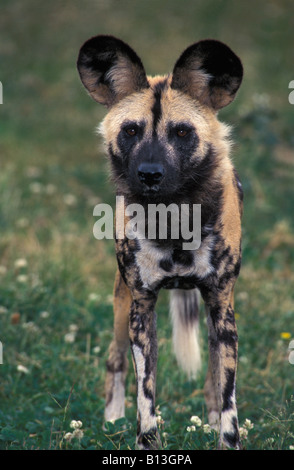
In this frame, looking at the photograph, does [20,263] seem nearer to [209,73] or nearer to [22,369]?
[22,369]

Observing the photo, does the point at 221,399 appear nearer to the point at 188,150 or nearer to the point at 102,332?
the point at 188,150

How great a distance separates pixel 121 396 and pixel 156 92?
1.48 m

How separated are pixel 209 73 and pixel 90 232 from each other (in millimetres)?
2664

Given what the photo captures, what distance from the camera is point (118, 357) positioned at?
3236 millimetres

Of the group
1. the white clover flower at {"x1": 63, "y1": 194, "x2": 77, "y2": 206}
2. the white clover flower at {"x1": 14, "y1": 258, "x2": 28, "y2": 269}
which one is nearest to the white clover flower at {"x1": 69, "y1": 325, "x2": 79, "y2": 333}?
the white clover flower at {"x1": 14, "y1": 258, "x2": 28, "y2": 269}

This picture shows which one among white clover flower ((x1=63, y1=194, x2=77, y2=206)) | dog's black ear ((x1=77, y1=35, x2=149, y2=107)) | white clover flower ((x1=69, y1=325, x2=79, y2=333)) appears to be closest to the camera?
dog's black ear ((x1=77, y1=35, x2=149, y2=107))

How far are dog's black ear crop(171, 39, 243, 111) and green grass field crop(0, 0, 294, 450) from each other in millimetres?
288

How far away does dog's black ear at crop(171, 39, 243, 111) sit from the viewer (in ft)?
8.50

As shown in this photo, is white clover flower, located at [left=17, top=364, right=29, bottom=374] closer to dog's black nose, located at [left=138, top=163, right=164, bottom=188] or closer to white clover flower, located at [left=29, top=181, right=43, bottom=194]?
dog's black nose, located at [left=138, top=163, right=164, bottom=188]

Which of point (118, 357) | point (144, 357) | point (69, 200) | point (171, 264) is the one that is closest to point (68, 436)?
point (144, 357)

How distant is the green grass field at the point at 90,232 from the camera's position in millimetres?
3125

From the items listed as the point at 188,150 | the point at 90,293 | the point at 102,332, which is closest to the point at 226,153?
the point at 188,150

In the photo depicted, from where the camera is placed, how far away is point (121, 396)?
125 inches

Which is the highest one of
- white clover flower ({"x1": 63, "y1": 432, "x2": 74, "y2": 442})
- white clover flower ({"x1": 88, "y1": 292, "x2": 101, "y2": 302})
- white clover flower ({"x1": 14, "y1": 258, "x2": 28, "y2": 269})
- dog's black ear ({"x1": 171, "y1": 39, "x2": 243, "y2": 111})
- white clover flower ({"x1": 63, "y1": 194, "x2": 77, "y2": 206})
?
dog's black ear ({"x1": 171, "y1": 39, "x2": 243, "y2": 111})
